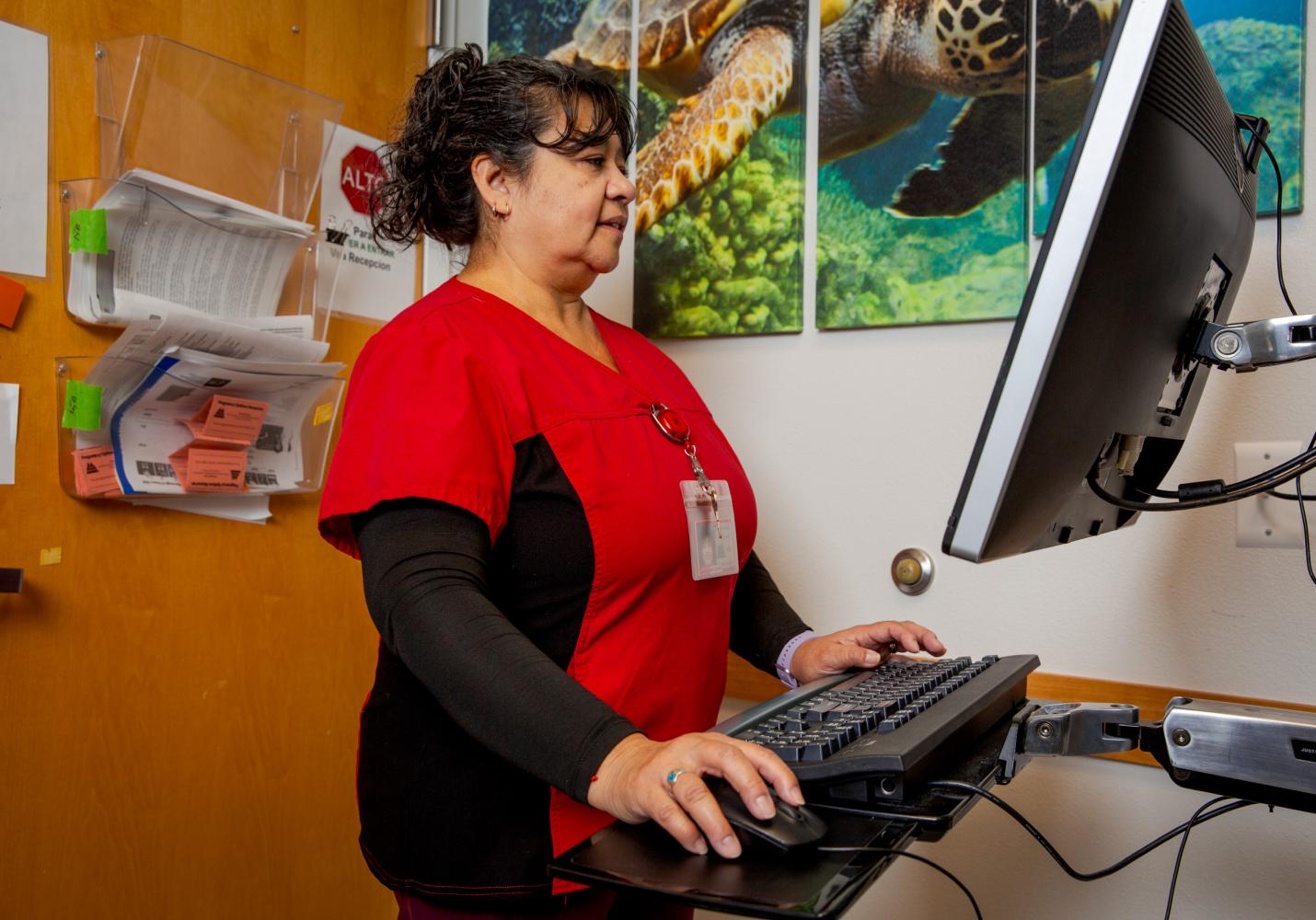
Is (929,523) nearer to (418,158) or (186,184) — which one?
(418,158)

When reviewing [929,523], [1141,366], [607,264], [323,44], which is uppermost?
[323,44]

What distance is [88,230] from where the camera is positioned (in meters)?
1.43

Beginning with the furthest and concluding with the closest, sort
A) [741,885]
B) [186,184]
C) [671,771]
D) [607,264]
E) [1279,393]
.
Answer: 1. [186,184]
2. [1279,393]
3. [607,264]
4. [671,771]
5. [741,885]

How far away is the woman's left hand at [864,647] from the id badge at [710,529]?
0.45ft

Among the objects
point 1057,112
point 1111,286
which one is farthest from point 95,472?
point 1057,112

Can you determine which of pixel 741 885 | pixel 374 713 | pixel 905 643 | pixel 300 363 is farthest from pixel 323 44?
pixel 741 885

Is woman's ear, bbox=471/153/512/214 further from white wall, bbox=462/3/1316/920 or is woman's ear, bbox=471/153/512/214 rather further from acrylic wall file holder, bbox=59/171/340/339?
white wall, bbox=462/3/1316/920

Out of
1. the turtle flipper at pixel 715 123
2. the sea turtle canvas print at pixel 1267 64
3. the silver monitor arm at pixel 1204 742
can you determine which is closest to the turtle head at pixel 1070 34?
the sea turtle canvas print at pixel 1267 64

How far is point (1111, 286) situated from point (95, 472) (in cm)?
136

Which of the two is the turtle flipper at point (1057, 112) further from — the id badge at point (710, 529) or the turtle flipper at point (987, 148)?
the id badge at point (710, 529)

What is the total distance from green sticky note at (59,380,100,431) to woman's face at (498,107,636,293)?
0.65m

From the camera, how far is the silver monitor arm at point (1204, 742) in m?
0.73

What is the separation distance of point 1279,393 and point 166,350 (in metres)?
1.54

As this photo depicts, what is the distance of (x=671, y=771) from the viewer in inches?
26.2
